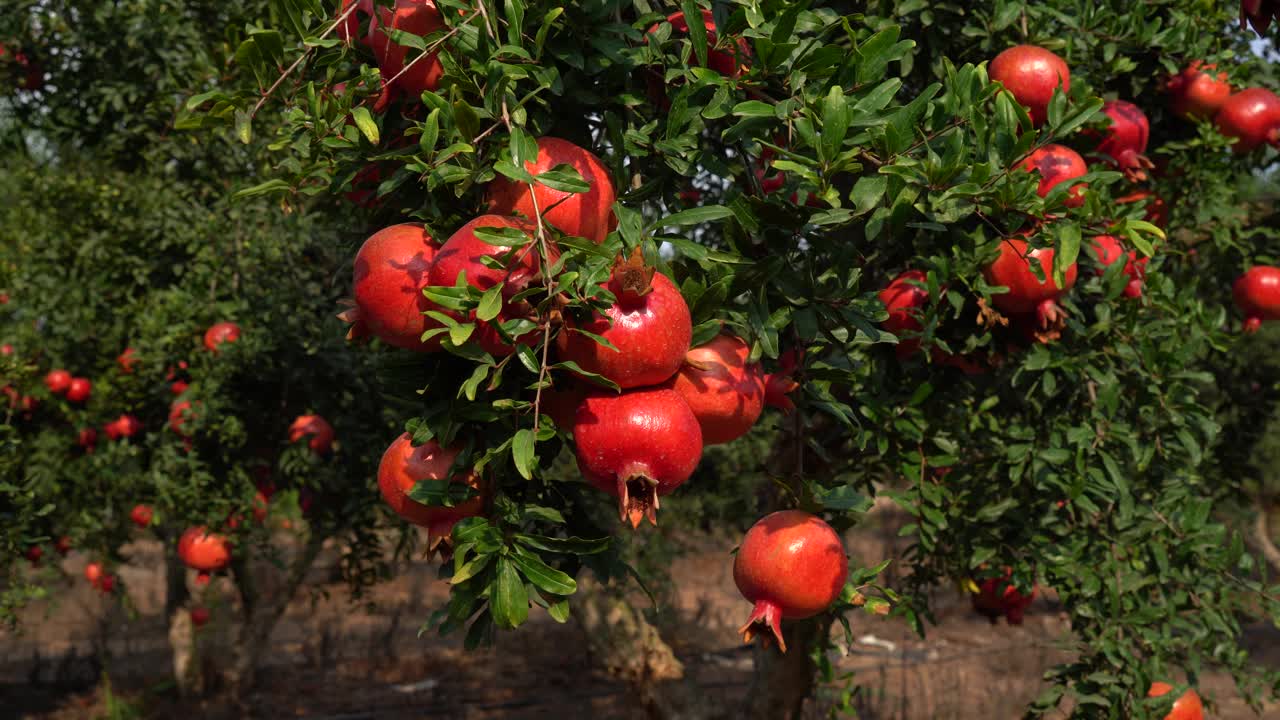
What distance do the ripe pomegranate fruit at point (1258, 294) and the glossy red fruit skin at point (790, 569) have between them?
2194 mm

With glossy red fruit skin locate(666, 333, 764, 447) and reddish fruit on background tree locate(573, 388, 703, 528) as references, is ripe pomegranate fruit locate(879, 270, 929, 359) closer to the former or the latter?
glossy red fruit skin locate(666, 333, 764, 447)

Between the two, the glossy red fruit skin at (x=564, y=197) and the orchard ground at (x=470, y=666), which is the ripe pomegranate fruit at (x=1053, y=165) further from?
the orchard ground at (x=470, y=666)

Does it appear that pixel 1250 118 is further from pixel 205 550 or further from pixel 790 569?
pixel 205 550

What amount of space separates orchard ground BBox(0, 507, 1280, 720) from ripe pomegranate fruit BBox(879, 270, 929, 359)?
11.5 feet

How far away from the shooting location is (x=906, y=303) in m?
1.87

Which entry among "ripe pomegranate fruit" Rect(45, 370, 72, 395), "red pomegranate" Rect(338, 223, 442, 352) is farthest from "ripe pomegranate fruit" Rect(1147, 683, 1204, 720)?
"ripe pomegranate fruit" Rect(45, 370, 72, 395)

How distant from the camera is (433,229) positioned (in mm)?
1169

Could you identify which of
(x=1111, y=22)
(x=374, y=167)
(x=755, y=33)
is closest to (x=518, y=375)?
(x=374, y=167)

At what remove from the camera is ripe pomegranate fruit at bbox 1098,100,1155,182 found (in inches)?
86.1

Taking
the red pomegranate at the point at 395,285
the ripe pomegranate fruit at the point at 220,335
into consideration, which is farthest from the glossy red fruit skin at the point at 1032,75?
the ripe pomegranate fruit at the point at 220,335

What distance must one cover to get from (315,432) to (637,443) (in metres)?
2.70

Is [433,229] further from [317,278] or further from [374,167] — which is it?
[317,278]

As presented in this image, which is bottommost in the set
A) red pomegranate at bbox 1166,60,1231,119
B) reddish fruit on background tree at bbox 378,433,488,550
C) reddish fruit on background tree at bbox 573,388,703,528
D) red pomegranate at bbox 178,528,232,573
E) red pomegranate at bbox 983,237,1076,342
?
red pomegranate at bbox 178,528,232,573

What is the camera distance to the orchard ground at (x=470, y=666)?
621 cm
